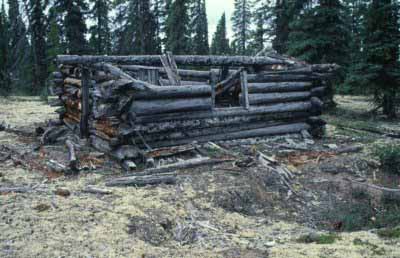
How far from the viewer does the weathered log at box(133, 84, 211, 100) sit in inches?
408

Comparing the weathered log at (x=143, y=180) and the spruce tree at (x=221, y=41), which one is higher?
the spruce tree at (x=221, y=41)

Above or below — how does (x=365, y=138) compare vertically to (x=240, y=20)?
below

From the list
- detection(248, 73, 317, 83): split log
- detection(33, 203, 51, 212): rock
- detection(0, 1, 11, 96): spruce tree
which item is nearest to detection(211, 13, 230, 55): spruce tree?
detection(0, 1, 11, 96): spruce tree

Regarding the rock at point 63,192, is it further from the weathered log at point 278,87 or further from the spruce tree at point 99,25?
the spruce tree at point 99,25

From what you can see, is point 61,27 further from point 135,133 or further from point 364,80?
point 135,133

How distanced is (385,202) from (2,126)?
1234cm

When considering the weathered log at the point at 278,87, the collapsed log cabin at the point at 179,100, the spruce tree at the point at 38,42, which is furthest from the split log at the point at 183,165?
the spruce tree at the point at 38,42

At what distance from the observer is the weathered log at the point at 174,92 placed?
34.0ft

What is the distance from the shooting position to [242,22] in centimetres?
6238

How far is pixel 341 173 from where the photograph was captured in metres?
9.95

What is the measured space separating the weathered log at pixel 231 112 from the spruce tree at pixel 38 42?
2879 centimetres

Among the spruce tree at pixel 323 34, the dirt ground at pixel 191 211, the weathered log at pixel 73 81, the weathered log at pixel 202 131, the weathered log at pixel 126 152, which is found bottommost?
the dirt ground at pixel 191 211

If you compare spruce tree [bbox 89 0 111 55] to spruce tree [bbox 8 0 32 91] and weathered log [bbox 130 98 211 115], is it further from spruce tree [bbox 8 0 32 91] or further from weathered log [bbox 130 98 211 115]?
weathered log [bbox 130 98 211 115]

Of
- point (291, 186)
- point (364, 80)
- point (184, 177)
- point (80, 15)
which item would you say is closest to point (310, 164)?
point (291, 186)
